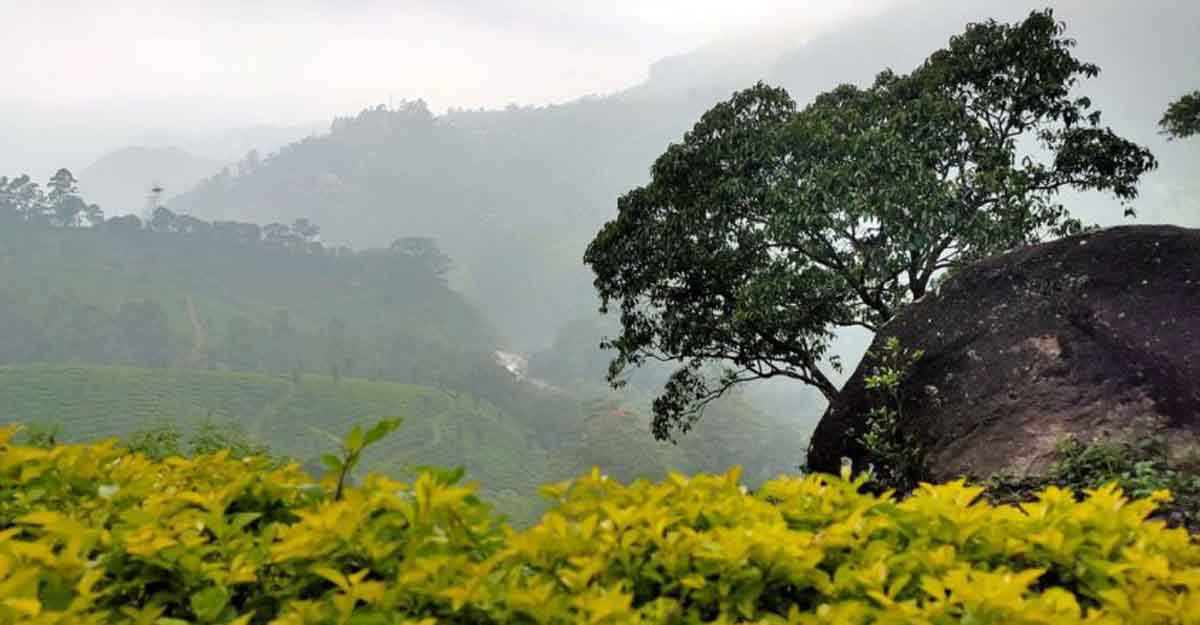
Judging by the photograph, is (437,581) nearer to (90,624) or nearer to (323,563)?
(323,563)

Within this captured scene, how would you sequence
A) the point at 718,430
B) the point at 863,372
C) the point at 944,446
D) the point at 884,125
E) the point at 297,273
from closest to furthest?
the point at 944,446 → the point at 863,372 → the point at 884,125 → the point at 718,430 → the point at 297,273

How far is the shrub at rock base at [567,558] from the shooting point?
69.4 inches

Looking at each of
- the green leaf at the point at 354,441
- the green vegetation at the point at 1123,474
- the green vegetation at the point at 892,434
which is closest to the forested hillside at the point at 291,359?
the green vegetation at the point at 892,434

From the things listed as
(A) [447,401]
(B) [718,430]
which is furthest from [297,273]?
(B) [718,430]

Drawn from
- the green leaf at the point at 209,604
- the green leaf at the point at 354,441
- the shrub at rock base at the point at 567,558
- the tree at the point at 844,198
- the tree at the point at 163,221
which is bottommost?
the green leaf at the point at 209,604

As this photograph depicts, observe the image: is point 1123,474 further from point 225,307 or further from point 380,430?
point 225,307

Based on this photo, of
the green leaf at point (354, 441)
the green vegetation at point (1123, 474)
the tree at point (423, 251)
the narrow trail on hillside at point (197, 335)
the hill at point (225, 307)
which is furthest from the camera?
the tree at point (423, 251)

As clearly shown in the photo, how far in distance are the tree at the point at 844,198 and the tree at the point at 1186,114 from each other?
446 cm

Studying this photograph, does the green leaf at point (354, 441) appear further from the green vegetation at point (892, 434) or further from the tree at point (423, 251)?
the tree at point (423, 251)

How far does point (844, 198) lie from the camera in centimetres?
1250

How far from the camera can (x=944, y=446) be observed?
22.8 ft

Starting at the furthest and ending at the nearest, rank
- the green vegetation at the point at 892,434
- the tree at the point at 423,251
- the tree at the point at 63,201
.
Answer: the tree at the point at 423,251, the tree at the point at 63,201, the green vegetation at the point at 892,434

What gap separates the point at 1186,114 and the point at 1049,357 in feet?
46.2

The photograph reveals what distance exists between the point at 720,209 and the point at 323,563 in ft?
39.9
